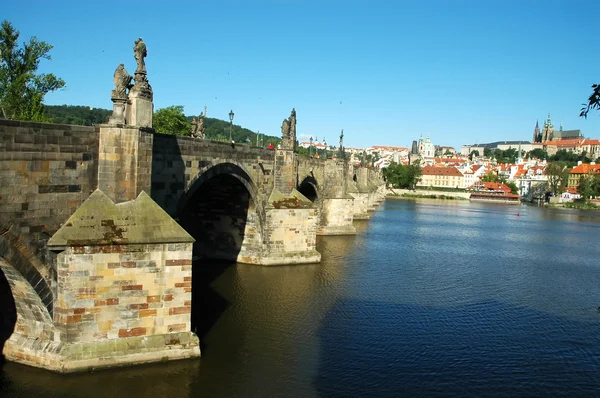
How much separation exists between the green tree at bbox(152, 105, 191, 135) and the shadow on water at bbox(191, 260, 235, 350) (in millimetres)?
33793

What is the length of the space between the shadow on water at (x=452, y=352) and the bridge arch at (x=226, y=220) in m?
7.21

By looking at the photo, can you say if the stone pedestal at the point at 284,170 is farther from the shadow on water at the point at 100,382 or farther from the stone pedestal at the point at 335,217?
the shadow on water at the point at 100,382

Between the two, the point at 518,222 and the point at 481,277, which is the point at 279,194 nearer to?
the point at 481,277

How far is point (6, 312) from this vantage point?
13.5 metres

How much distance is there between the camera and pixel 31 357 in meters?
12.7

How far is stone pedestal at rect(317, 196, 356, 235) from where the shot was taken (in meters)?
42.6

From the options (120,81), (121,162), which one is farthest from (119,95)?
(121,162)

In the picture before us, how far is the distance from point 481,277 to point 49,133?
2284 cm

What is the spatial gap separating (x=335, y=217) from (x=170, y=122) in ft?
79.9

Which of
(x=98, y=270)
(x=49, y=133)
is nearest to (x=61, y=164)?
(x=49, y=133)

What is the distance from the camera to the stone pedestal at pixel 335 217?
42.6 meters

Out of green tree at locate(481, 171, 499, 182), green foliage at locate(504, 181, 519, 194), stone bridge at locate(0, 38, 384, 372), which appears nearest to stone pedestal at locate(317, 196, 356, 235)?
stone bridge at locate(0, 38, 384, 372)

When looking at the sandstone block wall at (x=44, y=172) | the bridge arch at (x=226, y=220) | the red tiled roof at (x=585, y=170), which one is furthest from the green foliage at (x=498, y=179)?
the sandstone block wall at (x=44, y=172)

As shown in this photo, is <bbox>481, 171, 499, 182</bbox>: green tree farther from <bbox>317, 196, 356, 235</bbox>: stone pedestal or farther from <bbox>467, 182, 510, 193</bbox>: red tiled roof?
<bbox>317, 196, 356, 235</bbox>: stone pedestal
